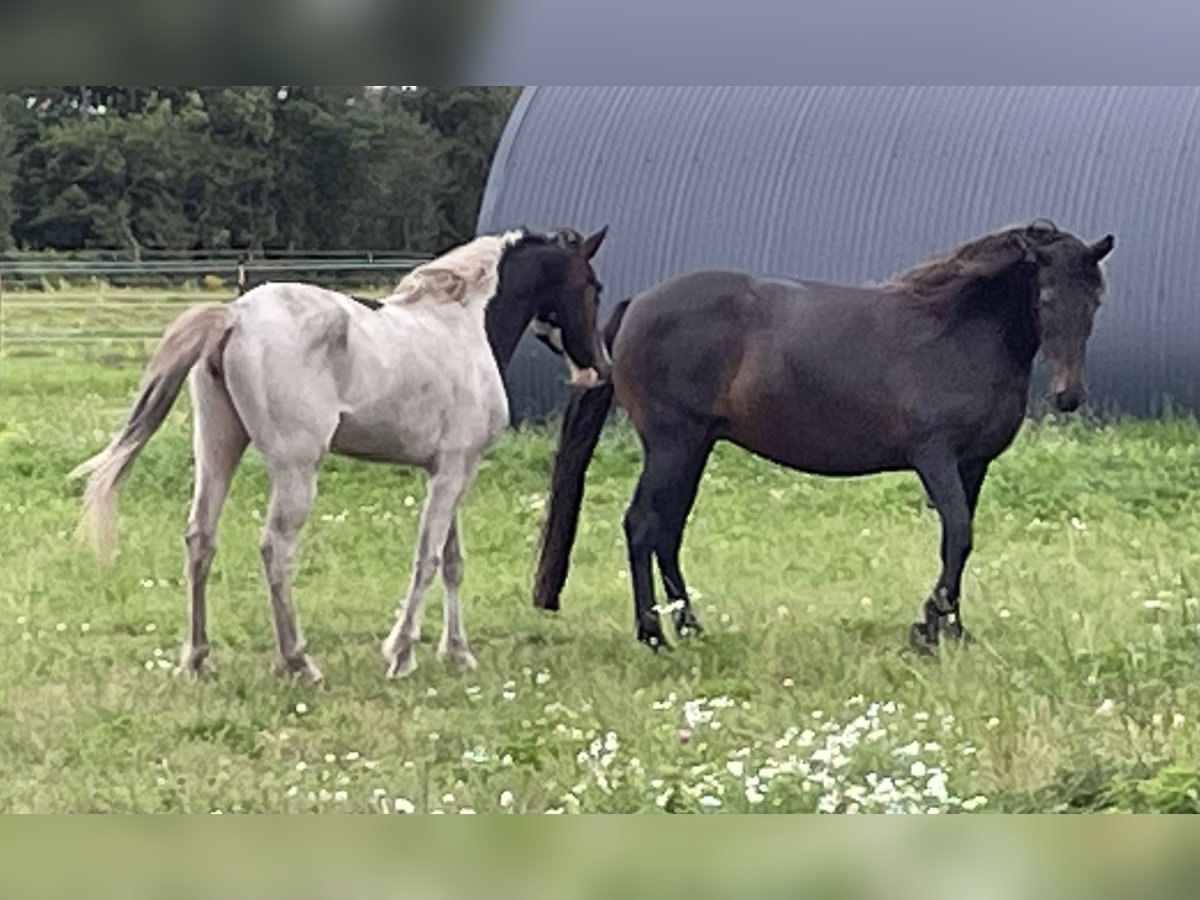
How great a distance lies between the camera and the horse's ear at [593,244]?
4938 mm

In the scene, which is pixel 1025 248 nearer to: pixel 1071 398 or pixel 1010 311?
pixel 1010 311

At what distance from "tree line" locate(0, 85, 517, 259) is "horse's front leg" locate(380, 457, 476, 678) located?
0.58m

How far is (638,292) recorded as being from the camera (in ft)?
16.6

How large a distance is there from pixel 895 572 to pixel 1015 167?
1.31 metres

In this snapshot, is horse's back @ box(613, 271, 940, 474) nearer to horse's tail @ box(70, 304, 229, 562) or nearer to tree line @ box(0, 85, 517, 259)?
tree line @ box(0, 85, 517, 259)

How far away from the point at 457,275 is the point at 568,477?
596 millimetres

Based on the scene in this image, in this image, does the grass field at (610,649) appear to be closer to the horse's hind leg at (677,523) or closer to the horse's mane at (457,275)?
the horse's hind leg at (677,523)

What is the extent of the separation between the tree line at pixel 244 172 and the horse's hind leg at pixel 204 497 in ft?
1.43

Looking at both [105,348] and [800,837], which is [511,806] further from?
[105,348]

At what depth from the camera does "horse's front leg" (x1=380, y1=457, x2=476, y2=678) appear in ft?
16.0

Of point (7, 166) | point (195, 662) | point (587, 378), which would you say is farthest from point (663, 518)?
point (7, 166)

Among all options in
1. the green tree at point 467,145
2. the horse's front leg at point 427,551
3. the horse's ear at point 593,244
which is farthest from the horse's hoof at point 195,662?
the horse's ear at point 593,244

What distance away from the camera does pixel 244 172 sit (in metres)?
4.79

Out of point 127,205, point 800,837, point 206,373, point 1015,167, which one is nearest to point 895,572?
point 800,837
